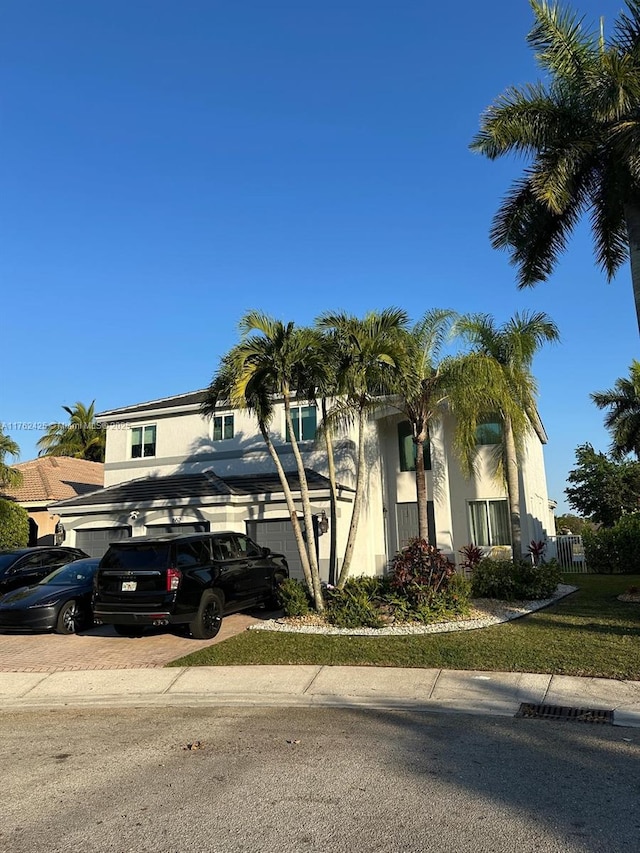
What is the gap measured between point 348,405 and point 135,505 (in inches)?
330

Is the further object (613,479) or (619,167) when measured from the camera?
(613,479)

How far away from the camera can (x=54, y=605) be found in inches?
480

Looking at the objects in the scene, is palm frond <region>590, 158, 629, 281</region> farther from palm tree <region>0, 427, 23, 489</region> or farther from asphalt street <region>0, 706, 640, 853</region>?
palm tree <region>0, 427, 23, 489</region>

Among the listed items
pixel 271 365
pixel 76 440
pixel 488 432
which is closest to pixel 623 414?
pixel 488 432

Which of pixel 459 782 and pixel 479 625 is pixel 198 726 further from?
pixel 479 625

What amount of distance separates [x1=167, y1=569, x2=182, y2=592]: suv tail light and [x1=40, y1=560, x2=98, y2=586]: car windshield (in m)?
3.43

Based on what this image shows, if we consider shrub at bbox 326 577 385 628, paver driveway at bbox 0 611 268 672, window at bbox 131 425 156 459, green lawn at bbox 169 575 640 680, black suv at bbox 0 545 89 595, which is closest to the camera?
green lawn at bbox 169 575 640 680

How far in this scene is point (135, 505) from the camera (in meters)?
19.5

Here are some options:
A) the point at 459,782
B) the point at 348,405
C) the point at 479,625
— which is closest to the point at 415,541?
the point at 479,625

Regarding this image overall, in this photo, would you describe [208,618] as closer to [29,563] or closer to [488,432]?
[29,563]

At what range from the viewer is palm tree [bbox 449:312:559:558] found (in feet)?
52.2

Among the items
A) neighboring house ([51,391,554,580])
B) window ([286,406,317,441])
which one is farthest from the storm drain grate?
window ([286,406,317,441])

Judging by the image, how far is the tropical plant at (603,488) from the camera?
116ft

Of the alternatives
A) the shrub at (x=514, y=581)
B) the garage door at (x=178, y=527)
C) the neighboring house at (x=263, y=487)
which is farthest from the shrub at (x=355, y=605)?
the garage door at (x=178, y=527)
